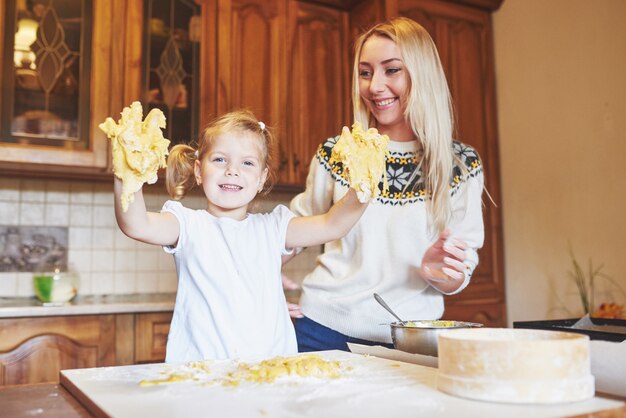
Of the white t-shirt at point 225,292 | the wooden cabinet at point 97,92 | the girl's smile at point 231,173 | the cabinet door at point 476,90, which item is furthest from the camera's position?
the cabinet door at point 476,90

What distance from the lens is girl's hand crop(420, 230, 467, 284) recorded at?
113 centimetres

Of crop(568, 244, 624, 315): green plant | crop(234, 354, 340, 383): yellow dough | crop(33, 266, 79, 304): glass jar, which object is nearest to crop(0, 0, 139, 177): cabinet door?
crop(33, 266, 79, 304): glass jar

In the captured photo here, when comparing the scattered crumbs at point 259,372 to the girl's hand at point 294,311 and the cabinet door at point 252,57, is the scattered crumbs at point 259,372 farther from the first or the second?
the cabinet door at point 252,57

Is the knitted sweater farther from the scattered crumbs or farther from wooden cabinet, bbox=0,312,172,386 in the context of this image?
wooden cabinet, bbox=0,312,172,386

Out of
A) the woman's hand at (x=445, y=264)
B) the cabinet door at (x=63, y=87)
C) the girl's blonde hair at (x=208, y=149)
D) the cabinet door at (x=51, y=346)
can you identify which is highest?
the cabinet door at (x=63, y=87)

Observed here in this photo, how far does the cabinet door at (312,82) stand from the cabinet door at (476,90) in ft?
1.05

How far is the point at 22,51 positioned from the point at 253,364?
1.74 metres

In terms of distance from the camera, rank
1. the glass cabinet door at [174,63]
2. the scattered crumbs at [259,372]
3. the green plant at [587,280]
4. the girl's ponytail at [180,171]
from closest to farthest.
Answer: the scattered crumbs at [259,372]
the girl's ponytail at [180,171]
the green plant at [587,280]
the glass cabinet door at [174,63]

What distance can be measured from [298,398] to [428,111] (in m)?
0.85

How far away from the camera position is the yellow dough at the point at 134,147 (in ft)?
2.43

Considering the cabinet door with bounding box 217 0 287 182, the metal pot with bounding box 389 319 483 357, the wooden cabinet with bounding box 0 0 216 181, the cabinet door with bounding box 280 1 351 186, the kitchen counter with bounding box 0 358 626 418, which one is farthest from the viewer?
the cabinet door with bounding box 280 1 351 186

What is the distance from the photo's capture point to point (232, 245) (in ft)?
3.54

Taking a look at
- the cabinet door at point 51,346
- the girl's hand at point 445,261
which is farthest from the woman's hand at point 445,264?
the cabinet door at point 51,346

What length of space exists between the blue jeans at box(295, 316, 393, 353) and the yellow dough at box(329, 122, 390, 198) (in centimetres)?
45
